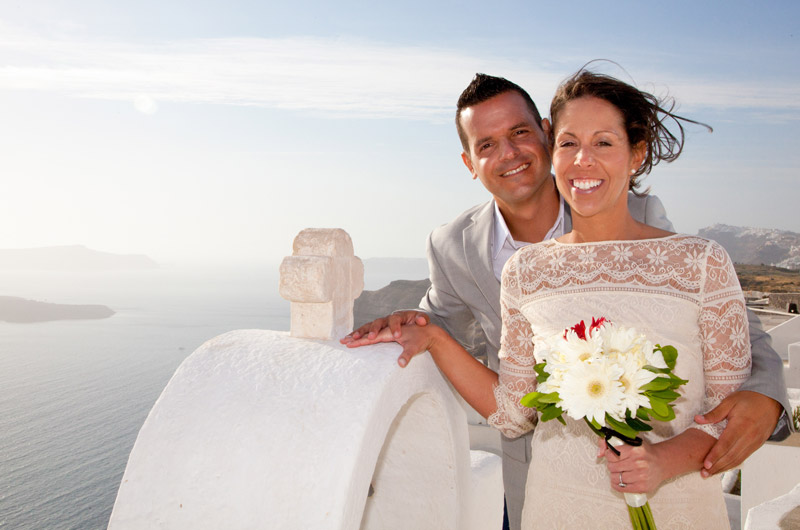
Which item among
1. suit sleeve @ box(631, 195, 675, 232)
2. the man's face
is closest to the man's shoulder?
the man's face

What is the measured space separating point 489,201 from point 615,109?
110 cm

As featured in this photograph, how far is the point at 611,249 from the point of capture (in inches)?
70.9

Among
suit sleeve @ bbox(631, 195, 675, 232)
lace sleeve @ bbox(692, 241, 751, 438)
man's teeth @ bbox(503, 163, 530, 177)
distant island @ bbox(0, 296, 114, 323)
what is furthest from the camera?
distant island @ bbox(0, 296, 114, 323)

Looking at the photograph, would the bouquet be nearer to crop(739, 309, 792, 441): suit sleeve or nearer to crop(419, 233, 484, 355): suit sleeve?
crop(739, 309, 792, 441): suit sleeve

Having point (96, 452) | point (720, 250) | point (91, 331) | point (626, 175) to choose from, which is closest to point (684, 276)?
point (720, 250)

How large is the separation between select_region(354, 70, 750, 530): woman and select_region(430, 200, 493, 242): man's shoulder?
83cm

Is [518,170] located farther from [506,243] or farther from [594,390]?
[594,390]

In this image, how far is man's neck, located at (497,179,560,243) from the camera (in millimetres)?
2666

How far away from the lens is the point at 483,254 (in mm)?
2652

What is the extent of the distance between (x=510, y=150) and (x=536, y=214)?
0.31 metres

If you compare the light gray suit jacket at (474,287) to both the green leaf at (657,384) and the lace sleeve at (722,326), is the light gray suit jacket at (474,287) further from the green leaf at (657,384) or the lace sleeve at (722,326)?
the green leaf at (657,384)

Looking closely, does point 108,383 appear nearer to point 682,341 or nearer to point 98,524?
point 98,524

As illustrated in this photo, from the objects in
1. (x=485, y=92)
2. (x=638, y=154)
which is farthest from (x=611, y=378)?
(x=485, y=92)

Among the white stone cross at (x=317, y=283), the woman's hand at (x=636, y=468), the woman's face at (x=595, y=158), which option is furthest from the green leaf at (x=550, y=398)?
the white stone cross at (x=317, y=283)
